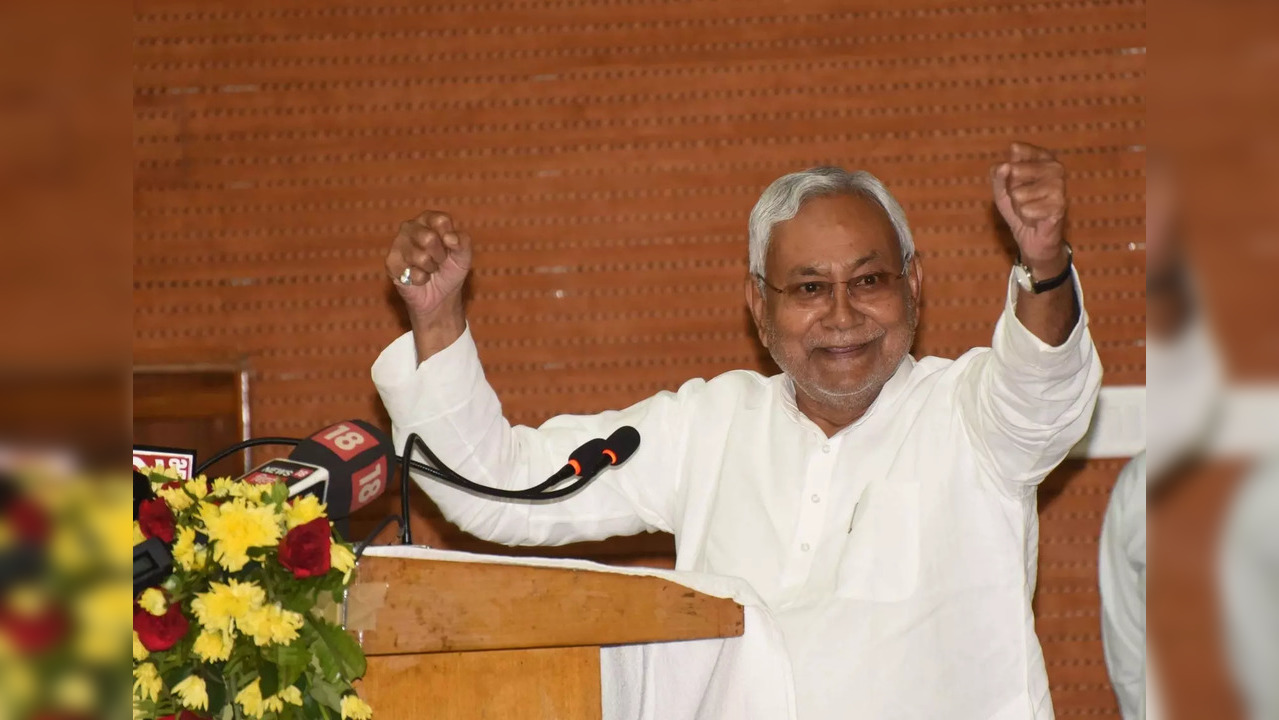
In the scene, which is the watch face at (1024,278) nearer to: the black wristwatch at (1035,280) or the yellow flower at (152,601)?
the black wristwatch at (1035,280)

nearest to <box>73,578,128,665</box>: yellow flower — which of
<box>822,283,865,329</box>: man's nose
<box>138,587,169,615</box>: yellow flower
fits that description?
<box>138,587,169,615</box>: yellow flower

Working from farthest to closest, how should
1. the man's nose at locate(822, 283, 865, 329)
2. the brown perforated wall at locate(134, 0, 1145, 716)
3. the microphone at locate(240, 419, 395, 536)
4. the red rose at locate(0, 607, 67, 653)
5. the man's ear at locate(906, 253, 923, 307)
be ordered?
the brown perforated wall at locate(134, 0, 1145, 716)
the man's ear at locate(906, 253, 923, 307)
the man's nose at locate(822, 283, 865, 329)
the microphone at locate(240, 419, 395, 536)
the red rose at locate(0, 607, 67, 653)

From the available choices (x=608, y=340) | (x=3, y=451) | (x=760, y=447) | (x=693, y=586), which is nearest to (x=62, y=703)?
(x=3, y=451)

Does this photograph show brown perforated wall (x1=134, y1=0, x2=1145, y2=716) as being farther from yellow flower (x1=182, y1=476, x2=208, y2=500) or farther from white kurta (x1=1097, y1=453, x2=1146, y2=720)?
yellow flower (x1=182, y1=476, x2=208, y2=500)

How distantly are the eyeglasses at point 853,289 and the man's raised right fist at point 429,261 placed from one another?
0.63 metres

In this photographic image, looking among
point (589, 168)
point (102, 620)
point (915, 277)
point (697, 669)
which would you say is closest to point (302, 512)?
point (697, 669)

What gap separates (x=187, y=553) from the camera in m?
1.32

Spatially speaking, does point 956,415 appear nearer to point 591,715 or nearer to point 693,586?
point 693,586

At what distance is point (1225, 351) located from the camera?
0.33 meters

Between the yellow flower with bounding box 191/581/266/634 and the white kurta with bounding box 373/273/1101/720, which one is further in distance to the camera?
the white kurta with bounding box 373/273/1101/720

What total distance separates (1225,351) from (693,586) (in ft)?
4.16

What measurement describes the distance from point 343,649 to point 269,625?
0.10 meters

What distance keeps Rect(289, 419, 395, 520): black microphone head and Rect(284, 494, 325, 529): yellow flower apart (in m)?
0.13

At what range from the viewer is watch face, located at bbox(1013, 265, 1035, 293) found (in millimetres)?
1897
